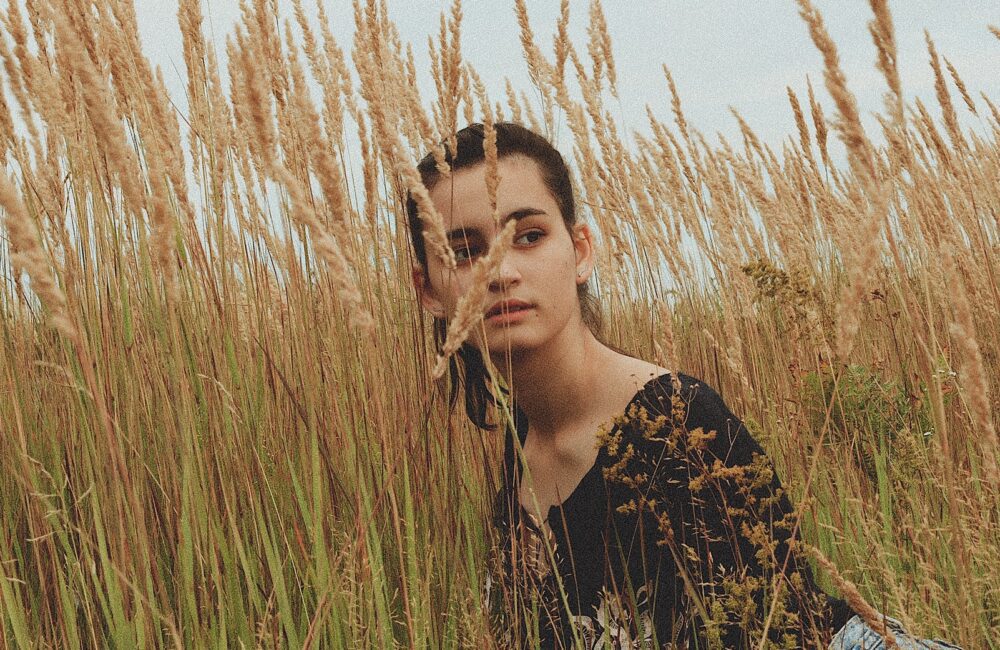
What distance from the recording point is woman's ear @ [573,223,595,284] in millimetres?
1923

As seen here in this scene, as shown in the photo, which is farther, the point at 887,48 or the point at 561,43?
the point at 561,43

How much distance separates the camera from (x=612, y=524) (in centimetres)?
160

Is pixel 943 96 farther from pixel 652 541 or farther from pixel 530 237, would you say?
pixel 652 541

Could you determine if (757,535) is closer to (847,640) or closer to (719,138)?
(847,640)

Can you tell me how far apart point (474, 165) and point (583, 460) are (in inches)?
25.3

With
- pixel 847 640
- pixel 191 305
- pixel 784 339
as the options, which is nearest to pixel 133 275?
pixel 191 305

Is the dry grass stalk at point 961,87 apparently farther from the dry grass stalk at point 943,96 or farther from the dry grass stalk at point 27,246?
the dry grass stalk at point 27,246

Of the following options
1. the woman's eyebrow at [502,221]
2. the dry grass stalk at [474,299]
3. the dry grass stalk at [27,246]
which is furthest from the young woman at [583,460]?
the dry grass stalk at [27,246]

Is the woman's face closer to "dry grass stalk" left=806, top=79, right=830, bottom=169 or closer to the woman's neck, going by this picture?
the woman's neck

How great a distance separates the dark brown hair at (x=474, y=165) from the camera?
5.84 feet

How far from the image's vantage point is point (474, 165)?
68.1 inches

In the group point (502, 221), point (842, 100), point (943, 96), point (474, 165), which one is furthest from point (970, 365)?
point (943, 96)

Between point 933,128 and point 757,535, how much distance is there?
6.06ft

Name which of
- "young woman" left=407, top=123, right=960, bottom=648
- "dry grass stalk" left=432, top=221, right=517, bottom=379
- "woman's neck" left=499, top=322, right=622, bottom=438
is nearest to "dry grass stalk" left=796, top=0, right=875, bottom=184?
"dry grass stalk" left=432, top=221, right=517, bottom=379
